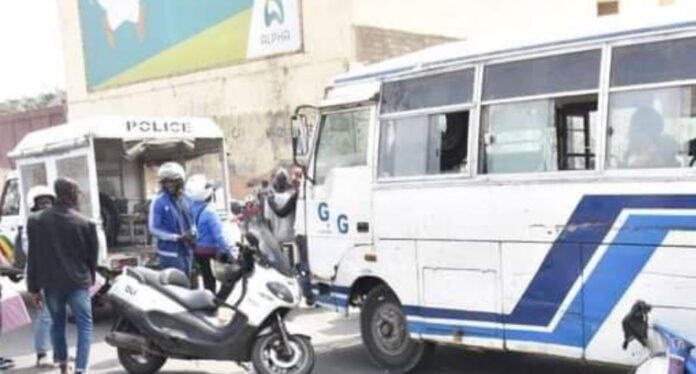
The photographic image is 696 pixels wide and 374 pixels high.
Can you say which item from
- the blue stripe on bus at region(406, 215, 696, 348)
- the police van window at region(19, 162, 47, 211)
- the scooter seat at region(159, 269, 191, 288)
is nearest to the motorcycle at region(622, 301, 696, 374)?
the blue stripe on bus at region(406, 215, 696, 348)

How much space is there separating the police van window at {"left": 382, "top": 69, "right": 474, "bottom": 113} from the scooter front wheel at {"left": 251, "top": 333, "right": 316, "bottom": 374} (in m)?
1.96

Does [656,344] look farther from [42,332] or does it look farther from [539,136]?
[42,332]

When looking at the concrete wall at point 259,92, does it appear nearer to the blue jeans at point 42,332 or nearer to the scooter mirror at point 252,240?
the blue jeans at point 42,332

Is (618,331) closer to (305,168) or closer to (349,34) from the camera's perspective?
(305,168)

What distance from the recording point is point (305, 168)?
737 cm

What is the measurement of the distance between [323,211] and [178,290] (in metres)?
1.37

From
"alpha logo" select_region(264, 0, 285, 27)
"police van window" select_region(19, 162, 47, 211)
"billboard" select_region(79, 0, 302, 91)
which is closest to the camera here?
"police van window" select_region(19, 162, 47, 211)

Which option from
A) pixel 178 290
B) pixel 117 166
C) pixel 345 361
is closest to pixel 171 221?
pixel 178 290

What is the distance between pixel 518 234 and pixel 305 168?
2291mm

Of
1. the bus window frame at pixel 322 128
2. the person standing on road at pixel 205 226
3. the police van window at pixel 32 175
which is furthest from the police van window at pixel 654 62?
the police van window at pixel 32 175

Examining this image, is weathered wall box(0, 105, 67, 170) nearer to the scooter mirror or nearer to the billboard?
the billboard

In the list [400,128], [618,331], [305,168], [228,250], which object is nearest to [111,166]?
[228,250]

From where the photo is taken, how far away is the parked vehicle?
9.80 m

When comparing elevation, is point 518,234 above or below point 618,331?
above
